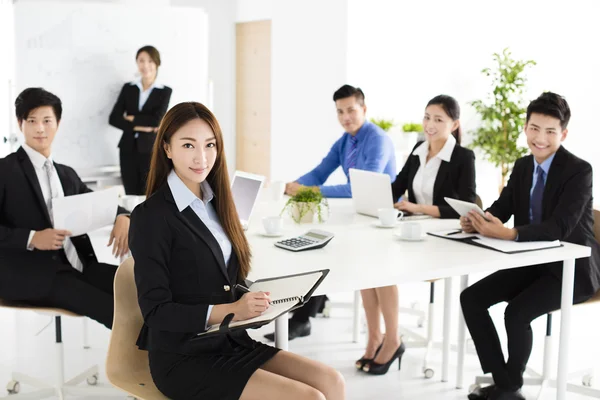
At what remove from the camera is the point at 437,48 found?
7125 millimetres

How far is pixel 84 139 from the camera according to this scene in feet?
18.4

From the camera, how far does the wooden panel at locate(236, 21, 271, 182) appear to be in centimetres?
818

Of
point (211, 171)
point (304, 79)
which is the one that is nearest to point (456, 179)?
point (211, 171)

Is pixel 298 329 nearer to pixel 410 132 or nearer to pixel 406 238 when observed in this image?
pixel 406 238

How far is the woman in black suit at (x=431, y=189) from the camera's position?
3430 millimetres

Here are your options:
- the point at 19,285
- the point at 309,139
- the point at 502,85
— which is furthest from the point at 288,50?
the point at 19,285

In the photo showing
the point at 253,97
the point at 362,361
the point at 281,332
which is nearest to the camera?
the point at 281,332

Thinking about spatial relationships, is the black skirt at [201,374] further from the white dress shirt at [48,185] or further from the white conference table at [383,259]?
the white dress shirt at [48,185]

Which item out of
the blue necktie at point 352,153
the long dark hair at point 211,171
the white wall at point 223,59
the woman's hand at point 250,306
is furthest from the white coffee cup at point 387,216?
the white wall at point 223,59

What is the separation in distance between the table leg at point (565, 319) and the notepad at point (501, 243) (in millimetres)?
110

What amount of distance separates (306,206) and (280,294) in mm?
1150

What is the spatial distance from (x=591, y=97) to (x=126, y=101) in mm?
3849

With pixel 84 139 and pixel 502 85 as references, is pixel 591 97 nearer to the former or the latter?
pixel 502 85

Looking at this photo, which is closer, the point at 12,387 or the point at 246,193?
the point at 246,193
